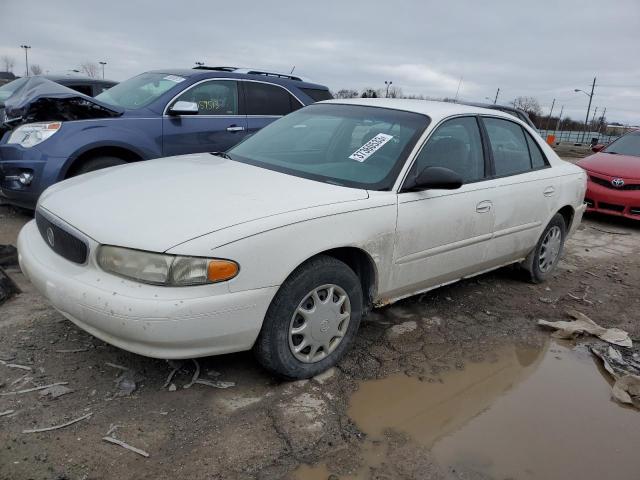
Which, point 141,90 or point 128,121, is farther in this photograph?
point 141,90

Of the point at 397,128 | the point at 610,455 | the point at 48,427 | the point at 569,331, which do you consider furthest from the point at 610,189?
the point at 48,427

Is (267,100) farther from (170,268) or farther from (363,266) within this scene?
(170,268)

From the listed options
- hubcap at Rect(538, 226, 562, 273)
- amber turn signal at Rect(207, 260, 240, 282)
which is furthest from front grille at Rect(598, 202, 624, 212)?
amber turn signal at Rect(207, 260, 240, 282)

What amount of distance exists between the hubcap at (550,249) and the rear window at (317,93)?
11.9ft

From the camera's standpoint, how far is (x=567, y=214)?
17.1ft

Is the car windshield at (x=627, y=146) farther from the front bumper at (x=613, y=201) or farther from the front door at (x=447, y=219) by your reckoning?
the front door at (x=447, y=219)

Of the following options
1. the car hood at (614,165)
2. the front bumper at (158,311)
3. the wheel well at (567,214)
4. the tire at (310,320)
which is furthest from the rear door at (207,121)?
the car hood at (614,165)

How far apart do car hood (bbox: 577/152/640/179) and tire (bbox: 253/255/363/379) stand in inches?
271

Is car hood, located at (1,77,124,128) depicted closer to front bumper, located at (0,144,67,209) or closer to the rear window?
front bumper, located at (0,144,67,209)

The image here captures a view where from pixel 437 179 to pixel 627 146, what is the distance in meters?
7.85

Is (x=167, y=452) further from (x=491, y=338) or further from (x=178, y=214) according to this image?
(x=491, y=338)

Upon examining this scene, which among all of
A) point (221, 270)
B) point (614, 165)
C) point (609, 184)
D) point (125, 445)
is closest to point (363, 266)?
point (221, 270)

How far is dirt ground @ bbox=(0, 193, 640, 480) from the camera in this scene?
7.59 feet

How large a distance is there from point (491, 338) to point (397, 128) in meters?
1.66
